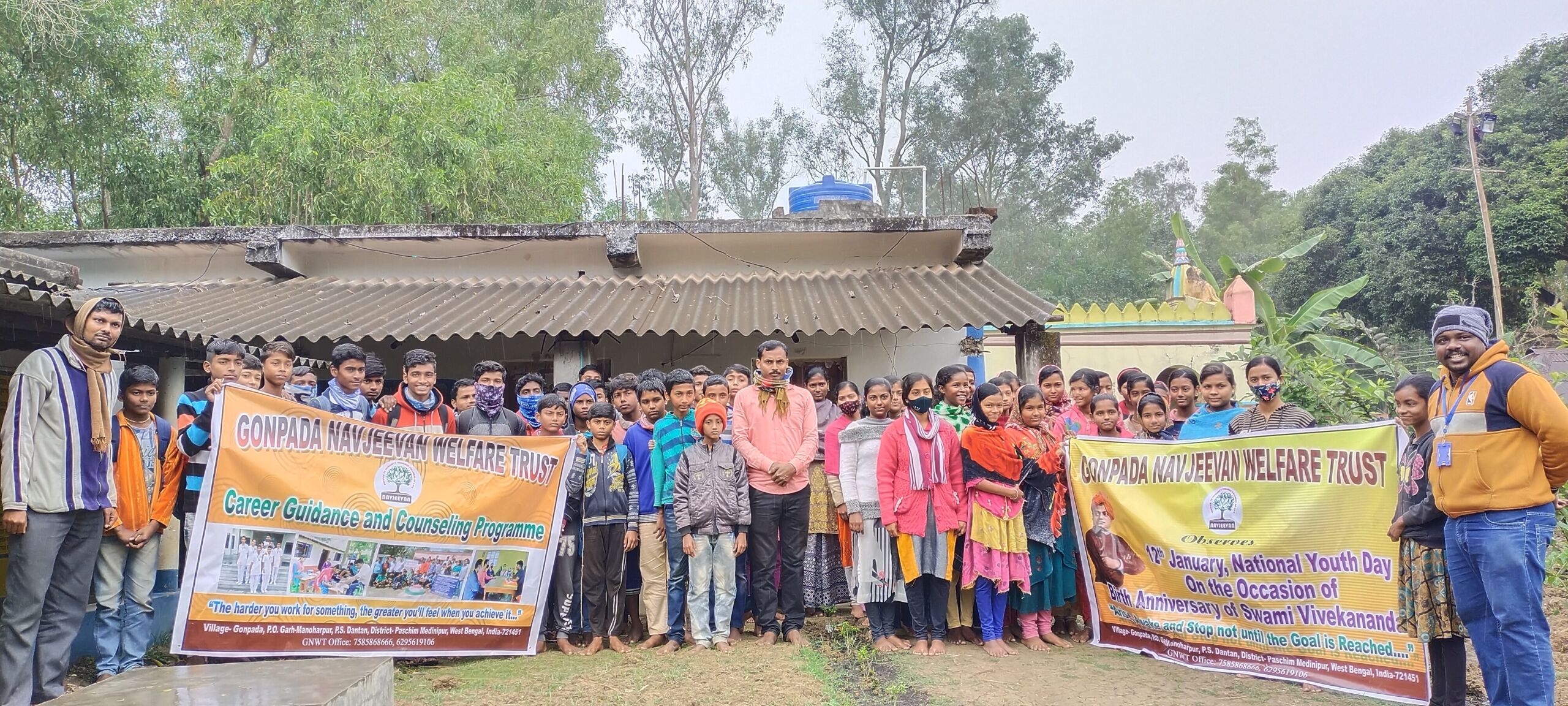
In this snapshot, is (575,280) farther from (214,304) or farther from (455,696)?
(455,696)

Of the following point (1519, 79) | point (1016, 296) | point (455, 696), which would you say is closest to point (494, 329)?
point (455, 696)

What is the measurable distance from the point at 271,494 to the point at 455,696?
137cm

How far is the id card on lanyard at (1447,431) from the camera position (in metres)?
3.42

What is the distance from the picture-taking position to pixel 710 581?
5.18 m

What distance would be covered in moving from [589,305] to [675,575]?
13.0 feet

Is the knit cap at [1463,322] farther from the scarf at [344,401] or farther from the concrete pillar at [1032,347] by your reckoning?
the scarf at [344,401]

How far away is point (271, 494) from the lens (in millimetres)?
4566

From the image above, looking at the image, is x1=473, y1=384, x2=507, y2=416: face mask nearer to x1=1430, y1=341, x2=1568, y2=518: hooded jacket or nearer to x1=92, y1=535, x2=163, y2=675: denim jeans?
x1=92, y1=535, x2=163, y2=675: denim jeans

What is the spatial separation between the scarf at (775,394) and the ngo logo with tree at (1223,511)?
7.42 feet

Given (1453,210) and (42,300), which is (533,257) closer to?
Answer: (42,300)

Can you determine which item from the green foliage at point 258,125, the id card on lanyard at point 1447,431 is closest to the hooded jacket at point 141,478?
the id card on lanyard at point 1447,431

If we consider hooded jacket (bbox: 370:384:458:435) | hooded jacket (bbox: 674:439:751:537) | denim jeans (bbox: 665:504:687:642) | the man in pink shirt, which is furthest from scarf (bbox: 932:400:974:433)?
hooded jacket (bbox: 370:384:458:435)

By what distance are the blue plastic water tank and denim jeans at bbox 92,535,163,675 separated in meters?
8.50

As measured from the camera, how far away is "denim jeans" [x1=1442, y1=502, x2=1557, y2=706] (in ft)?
10.7
